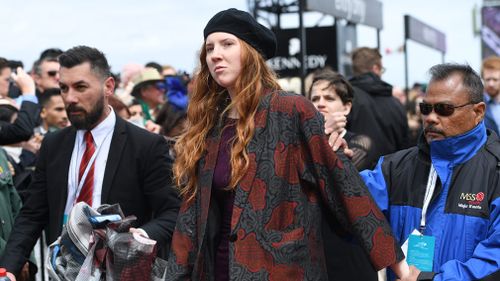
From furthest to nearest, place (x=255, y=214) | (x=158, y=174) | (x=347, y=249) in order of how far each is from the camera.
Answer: (x=158, y=174), (x=347, y=249), (x=255, y=214)

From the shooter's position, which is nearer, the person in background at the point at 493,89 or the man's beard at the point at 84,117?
the man's beard at the point at 84,117

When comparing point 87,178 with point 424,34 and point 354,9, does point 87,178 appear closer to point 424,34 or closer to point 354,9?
point 354,9

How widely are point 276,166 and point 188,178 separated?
1.52 ft

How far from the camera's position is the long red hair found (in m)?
3.39

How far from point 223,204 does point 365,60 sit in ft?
17.6

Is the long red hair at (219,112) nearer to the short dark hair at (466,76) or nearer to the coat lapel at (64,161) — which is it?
the short dark hair at (466,76)

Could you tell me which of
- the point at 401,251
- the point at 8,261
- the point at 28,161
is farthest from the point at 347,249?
the point at 28,161

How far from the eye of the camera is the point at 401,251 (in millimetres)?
3406

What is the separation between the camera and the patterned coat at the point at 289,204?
10.8ft

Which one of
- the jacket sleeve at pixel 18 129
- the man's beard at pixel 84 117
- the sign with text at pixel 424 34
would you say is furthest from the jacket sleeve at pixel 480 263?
the sign with text at pixel 424 34

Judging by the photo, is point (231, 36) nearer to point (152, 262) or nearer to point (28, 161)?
point (152, 262)

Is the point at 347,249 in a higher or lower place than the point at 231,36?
lower

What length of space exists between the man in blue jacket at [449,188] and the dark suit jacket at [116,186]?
1.25 metres

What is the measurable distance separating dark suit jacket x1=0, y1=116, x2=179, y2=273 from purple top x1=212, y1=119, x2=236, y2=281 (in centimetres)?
86
